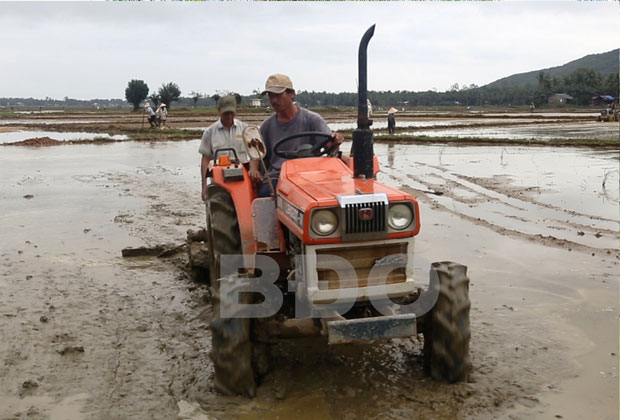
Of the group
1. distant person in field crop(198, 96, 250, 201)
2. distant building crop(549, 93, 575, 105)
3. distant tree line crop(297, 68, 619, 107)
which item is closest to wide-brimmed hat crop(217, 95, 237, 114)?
distant person in field crop(198, 96, 250, 201)

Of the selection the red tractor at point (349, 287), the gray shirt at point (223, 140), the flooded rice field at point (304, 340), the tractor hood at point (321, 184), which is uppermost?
the gray shirt at point (223, 140)

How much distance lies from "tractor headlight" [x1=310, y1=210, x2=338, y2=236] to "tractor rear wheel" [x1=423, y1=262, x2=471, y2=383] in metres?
0.79

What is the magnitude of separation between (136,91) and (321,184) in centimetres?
7701

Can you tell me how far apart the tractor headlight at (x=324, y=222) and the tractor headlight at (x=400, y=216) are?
35 cm

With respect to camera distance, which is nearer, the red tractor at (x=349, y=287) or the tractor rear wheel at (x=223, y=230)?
the red tractor at (x=349, y=287)

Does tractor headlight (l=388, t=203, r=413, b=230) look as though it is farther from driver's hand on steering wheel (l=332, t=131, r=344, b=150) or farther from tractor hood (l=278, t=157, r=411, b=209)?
driver's hand on steering wheel (l=332, t=131, r=344, b=150)

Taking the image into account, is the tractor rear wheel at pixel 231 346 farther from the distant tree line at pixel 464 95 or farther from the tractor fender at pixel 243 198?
the distant tree line at pixel 464 95

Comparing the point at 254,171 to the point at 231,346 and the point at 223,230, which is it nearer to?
the point at 223,230

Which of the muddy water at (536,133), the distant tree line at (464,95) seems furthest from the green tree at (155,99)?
the muddy water at (536,133)

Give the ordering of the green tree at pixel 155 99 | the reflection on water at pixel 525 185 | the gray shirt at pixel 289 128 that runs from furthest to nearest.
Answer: the green tree at pixel 155 99 → the reflection on water at pixel 525 185 → the gray shirt at pixel 289 128

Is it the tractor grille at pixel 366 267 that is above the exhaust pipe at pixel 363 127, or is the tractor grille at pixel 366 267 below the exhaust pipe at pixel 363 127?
below

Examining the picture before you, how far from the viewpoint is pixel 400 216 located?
3785 mm

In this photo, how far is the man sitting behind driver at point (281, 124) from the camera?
4.92m

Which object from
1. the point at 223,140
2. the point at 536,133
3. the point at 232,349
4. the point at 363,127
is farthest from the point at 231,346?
the point at 536,133
